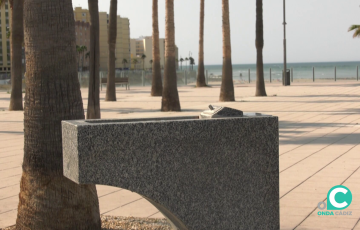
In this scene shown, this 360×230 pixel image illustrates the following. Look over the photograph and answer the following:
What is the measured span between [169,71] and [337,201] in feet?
39.6

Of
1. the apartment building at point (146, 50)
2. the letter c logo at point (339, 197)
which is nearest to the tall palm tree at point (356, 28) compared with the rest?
the letter c logo at point (339, 197)

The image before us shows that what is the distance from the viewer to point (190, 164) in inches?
151

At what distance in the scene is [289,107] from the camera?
18375 millimetres

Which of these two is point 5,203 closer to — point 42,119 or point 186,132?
point 42,119

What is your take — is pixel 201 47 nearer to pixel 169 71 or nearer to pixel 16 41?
pixel 169 71

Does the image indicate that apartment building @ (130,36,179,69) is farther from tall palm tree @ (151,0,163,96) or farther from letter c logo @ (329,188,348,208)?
letter c logo @ (329,188,348,208)

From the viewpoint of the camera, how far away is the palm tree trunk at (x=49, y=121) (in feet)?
14.4

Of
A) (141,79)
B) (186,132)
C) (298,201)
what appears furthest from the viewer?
(141,79)

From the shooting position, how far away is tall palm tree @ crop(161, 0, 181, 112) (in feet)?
56.9

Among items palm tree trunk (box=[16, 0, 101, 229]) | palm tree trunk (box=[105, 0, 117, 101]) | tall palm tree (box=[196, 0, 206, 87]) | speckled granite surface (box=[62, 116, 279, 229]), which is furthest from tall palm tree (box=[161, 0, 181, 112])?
tall palm tree (box=[196, 0, 206, 87])

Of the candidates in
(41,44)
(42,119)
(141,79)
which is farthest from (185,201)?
(141,79)

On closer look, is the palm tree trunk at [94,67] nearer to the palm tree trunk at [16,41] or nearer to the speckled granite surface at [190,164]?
the palm tree trunk at [16,41]

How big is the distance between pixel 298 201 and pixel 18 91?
15.1m

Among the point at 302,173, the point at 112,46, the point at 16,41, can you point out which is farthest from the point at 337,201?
the point at 112,46
